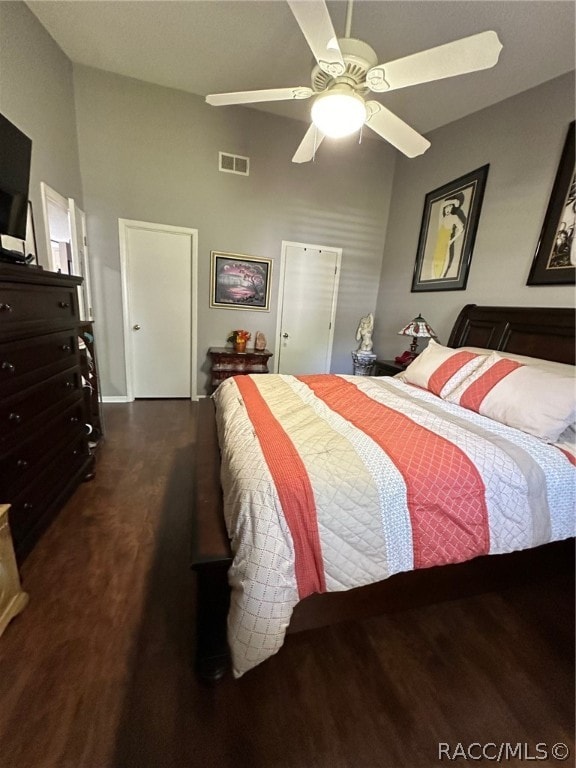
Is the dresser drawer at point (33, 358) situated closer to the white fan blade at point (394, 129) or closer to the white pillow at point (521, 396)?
the white fan blade at point (394, 129)

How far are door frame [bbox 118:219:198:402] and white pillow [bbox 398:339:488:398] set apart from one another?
2.60m

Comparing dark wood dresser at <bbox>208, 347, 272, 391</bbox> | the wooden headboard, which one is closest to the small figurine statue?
dark wood dresser at <bbox>208, 347, 272, 391</bbox>

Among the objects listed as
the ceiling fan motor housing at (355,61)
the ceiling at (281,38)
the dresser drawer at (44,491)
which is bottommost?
the dresser drawer at (44,491)

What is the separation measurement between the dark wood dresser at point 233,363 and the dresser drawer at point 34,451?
71.8 inches

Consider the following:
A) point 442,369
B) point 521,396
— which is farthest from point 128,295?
point 521,396

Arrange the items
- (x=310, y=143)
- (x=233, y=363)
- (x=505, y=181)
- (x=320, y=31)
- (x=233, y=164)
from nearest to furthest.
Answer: (x=320, y=31) < (x=310, y=143) < (x=505, y=181) < (x=233, y=164) < (x=233, y=363)

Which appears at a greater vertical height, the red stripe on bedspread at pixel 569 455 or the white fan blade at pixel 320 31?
the white fan blade at pixel 320 31

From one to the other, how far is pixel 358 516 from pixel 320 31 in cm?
197

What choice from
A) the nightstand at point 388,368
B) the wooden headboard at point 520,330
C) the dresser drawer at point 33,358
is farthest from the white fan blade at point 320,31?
the nightstand at point 388,368

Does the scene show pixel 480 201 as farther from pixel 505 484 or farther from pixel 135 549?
pixel 135 549

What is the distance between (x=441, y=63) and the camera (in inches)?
53.5

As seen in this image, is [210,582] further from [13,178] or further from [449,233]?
[449,233]

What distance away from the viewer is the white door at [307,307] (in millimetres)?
4016

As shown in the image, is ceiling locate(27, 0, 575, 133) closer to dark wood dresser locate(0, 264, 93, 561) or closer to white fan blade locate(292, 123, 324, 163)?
white fan blade locate(292, 123, 324, 163)
